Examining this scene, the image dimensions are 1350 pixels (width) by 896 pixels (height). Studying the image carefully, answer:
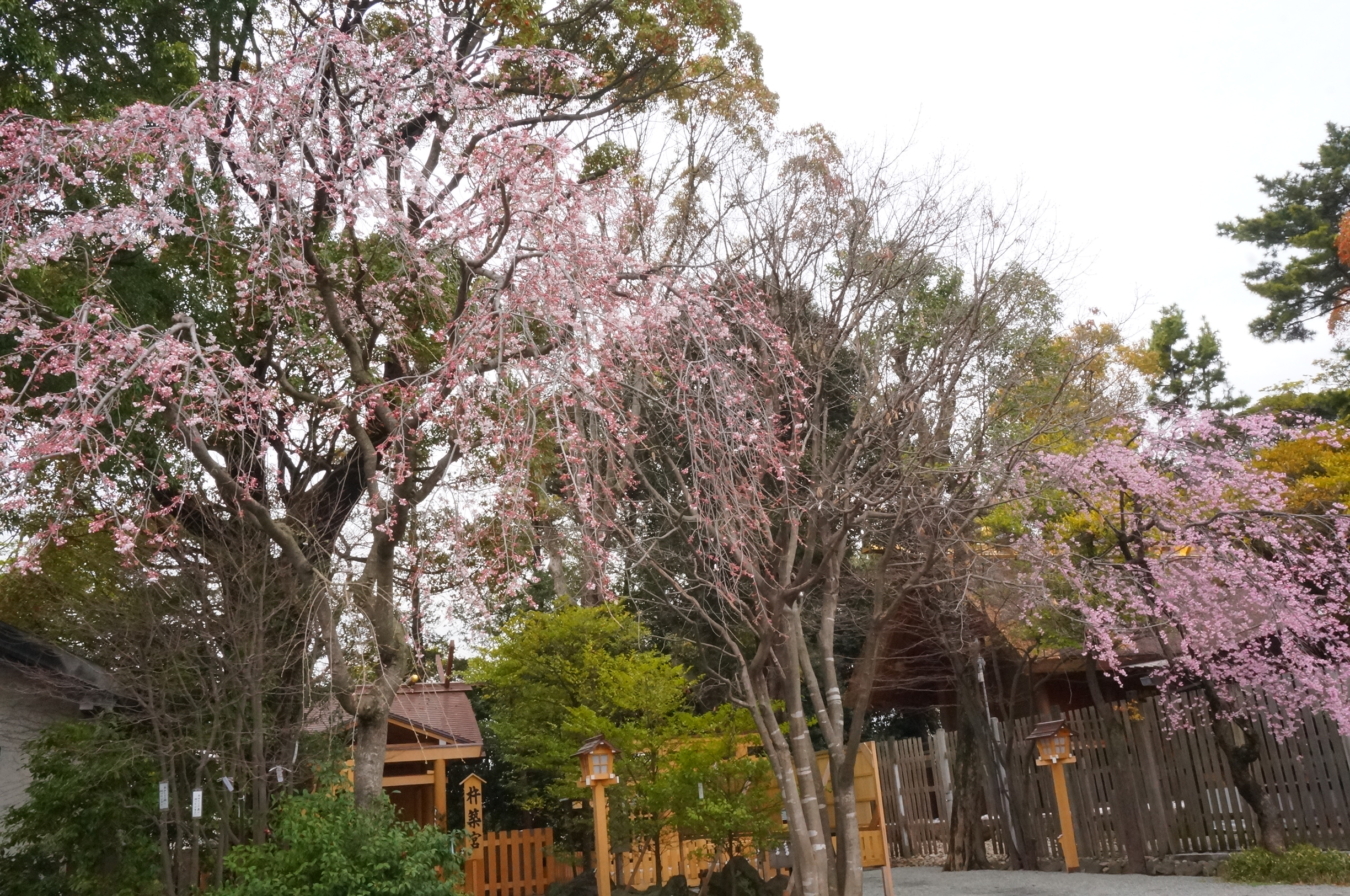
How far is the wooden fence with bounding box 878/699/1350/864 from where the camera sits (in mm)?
8680

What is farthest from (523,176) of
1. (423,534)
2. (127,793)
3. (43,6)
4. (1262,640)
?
(1262,640)

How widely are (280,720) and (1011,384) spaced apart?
724cm

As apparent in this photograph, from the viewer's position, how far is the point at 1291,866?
827 centimetres

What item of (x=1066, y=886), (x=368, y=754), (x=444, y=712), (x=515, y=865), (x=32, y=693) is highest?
(x=32, y=693)

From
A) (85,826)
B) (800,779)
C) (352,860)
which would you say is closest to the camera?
(352,860)

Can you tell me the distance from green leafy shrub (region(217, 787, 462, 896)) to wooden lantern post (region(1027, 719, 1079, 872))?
280 inches

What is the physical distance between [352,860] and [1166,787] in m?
8.55

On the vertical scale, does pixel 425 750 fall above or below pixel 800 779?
above

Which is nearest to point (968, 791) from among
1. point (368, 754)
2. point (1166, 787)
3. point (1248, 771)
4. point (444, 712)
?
point (1166, 787)

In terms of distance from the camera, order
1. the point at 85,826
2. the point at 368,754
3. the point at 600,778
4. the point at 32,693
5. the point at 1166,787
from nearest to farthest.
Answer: the point at 368,754, the point at 85,826, the point at 32,693, the point at 600,778, the point at 1166,787

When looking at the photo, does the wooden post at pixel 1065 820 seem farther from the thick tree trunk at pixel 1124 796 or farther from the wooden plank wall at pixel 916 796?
the wooden plank wall at pixel 916 796

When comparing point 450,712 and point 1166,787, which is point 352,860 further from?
point 1166,787

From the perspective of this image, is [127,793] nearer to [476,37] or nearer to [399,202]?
[399,202]

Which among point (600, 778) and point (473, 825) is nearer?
point (600, 778)
